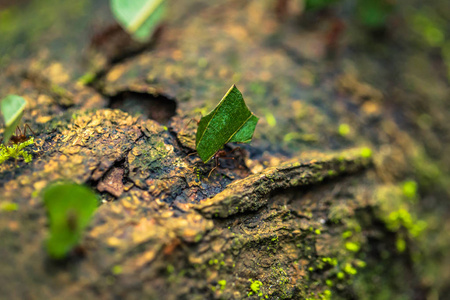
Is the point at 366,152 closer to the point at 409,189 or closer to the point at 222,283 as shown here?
the point at 409,189

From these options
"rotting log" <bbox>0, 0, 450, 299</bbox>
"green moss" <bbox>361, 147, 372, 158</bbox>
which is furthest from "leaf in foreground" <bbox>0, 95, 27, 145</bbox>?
"green moss" <bbox>361, 147, 372, 158</bbox>

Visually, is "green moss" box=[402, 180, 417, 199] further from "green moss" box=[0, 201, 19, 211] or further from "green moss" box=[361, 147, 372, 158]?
"green moss" box=[0, 201, 19, 211]

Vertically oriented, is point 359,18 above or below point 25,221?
below

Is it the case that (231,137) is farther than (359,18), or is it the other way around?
(359,18)

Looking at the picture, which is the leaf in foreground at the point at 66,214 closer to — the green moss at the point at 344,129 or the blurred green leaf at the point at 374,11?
the green moss at the point at 344,129

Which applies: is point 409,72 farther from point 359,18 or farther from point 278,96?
point 278,96

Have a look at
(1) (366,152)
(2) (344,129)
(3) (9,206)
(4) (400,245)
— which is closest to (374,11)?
(2) (344,129)

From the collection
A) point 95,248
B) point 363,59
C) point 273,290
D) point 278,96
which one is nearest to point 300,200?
point 273,290
